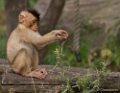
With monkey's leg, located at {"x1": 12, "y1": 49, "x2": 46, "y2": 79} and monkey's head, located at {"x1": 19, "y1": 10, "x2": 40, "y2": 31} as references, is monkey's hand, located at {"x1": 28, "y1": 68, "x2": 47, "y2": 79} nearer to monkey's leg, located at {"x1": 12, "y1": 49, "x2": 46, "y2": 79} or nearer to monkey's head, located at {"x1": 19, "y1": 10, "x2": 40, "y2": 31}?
monkey's leg, located at {"x1": 12, "y1": 49, "x2": 46, "y2": 79}

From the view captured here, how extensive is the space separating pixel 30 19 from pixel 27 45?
1.24 ft

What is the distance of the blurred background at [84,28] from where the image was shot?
446 inches

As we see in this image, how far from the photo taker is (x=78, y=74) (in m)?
7.39

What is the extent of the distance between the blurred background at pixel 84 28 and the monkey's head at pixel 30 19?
119 inches

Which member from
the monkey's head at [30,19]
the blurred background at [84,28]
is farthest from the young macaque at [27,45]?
the blurred background at [84,28]

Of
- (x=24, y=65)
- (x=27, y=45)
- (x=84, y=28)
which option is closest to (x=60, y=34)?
(x=27, y=45)

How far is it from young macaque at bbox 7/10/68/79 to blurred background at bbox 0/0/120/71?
10.2ft

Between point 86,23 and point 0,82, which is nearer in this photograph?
point 0,82

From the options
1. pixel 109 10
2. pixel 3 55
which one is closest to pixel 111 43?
pixel 109 10

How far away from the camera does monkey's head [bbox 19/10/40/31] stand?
8031 mm

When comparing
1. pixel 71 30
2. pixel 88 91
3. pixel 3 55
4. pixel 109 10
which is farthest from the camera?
pixel 109 10

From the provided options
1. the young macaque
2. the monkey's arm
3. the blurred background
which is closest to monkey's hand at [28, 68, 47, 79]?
the young macaque

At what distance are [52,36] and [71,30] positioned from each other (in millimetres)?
6700

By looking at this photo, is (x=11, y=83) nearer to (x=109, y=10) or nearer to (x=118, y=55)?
(x=118, y=55)
